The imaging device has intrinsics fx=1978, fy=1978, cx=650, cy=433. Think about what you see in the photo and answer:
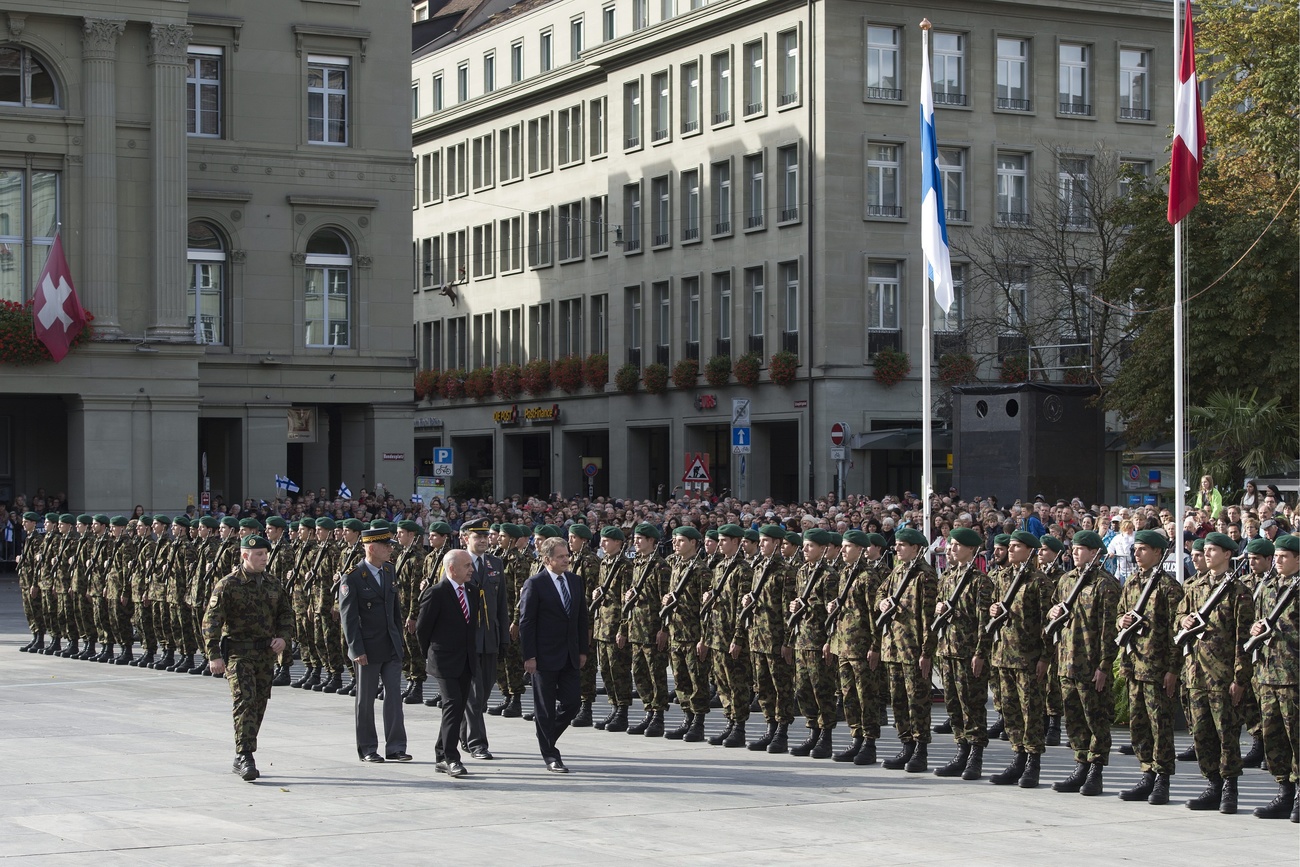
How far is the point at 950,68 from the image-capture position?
174 ft

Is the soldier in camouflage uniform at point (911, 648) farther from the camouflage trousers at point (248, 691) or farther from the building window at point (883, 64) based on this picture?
the building window at point (883, 64)

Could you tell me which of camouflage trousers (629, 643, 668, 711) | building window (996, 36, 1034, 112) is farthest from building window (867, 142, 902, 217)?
camouflage trousers (629, 643, 668, 711)

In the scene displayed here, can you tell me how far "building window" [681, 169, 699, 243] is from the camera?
57500 mm

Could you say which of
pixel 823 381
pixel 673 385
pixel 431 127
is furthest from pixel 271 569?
pixel 431 127

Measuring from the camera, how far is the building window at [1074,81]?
54688mm

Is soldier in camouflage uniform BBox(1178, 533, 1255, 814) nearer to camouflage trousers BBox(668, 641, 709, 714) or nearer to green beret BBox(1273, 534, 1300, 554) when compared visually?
green beret BBox(1273, 534, 1300, 554)

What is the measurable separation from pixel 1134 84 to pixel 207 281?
26.6 m

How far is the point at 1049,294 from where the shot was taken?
5147 cm

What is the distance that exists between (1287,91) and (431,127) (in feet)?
143

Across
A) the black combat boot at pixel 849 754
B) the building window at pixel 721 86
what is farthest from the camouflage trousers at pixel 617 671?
the building window at pixel 721 86

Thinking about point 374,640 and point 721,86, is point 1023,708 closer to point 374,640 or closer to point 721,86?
point 374,640

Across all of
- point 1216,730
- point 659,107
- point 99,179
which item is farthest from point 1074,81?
point 1216,730

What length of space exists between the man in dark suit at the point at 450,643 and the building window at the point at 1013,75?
138 feet

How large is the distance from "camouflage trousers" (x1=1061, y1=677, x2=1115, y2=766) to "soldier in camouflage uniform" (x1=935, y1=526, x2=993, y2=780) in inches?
28.7
